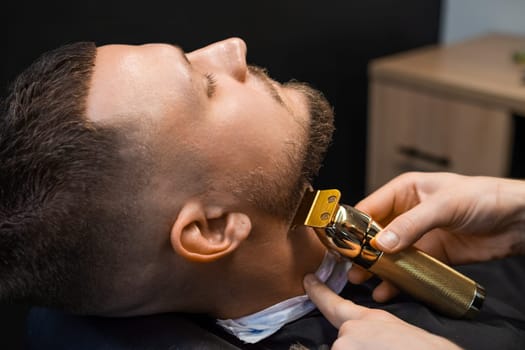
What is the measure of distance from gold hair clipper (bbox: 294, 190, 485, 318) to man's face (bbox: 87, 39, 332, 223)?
5 centimetres

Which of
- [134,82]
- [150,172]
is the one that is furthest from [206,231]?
[134,82]

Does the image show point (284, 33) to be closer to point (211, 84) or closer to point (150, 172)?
point (211, 84)

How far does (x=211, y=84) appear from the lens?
0.88 meters

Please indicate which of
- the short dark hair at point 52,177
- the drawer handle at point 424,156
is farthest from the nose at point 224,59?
the drawer handle at point 424,156

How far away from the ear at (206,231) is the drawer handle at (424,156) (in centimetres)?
125

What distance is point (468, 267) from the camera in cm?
114

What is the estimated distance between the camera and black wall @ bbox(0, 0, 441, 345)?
139 cm

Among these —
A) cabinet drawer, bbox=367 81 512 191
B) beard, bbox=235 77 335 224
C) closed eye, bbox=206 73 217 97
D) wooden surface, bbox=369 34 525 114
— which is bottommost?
cabinet drawer, bbox=367 81 512 191

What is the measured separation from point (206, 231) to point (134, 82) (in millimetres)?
226

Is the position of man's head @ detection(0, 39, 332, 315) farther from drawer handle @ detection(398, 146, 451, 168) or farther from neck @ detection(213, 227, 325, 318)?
drawer handle @ detection(398, 146, 451, 168)

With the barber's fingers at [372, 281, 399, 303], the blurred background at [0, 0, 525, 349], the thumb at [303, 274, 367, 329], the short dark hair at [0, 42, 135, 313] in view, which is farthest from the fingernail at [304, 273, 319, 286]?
the blurred background at [0, 0, 525, 349]

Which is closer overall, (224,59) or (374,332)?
(374,332)

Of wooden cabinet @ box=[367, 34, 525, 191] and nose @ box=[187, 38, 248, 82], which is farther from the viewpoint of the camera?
wooden cabinet @ box=[367, 34, 525, 191]

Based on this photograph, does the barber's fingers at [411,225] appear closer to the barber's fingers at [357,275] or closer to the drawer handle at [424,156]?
the barber's fingers at [357,275]
